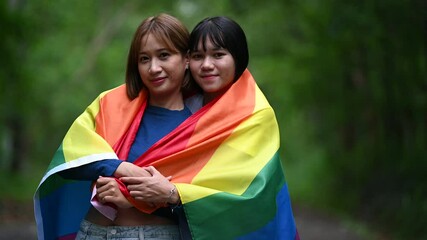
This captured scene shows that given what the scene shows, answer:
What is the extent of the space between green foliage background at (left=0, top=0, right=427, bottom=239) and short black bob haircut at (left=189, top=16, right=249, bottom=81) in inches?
200

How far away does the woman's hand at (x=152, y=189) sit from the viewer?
3264 mm

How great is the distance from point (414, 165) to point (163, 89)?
27.3 feet

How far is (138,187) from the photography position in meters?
3.26

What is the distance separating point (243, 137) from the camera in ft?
11.5

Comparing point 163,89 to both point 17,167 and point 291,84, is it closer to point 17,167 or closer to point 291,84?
point 291,84

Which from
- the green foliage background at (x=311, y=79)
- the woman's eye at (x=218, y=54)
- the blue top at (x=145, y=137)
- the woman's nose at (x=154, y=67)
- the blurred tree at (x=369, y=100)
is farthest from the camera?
the green foliage background at (x=311, y=79)

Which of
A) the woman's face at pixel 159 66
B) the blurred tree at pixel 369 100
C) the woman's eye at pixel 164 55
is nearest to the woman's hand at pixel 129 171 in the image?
the woman's face at pixel 159 66

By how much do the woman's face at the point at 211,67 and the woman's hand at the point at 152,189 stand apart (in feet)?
1.84

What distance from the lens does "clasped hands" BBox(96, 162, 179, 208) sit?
327 centimetres

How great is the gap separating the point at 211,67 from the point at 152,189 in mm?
667

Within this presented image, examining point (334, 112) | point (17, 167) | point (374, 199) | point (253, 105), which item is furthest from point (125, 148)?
point (17, 167)

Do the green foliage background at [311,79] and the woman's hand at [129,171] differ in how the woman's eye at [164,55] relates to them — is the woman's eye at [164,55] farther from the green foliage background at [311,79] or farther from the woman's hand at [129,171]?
the green foliage background at [311,79]

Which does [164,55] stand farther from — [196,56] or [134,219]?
[134,219]

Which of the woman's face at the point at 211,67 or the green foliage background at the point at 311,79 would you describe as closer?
the woman's face at the point at 211,67
